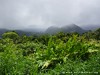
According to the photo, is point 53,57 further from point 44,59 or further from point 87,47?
point 87,47

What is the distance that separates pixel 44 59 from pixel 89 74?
3331 millimetres

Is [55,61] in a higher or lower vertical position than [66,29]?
higher

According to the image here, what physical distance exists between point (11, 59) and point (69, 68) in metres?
1.76

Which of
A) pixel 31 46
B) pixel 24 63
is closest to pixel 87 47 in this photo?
pixel 24 63

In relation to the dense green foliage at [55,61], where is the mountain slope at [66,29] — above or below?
below

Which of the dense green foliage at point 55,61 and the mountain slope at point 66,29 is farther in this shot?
the mountain slope at point 66,29

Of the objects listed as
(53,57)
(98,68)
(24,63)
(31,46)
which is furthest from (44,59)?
(31,46)

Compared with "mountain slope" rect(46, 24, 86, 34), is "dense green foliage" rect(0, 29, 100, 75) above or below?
above

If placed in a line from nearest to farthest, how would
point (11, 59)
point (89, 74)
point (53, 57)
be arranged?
point (89, 74), point (11, 59), point (53, 57)

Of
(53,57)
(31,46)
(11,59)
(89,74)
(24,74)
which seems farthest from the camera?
(31,46)

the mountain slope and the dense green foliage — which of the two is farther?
the mountain slope

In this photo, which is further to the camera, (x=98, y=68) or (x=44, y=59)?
(x=44, y=59)

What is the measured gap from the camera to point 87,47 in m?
10.1

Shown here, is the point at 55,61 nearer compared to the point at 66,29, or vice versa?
the point at 55,61
